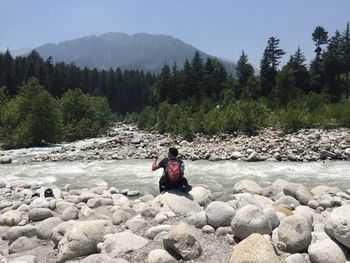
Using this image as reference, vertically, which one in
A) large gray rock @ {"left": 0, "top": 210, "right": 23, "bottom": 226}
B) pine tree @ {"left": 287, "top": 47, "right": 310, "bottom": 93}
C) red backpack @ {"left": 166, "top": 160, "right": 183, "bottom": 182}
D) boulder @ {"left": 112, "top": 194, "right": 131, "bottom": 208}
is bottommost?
boulder @ {"left": 112, "top": 194, "right": 131, "bottom": 208}

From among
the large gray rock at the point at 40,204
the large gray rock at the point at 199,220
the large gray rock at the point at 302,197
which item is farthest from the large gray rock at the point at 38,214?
the large gray rock at the point at 302,197

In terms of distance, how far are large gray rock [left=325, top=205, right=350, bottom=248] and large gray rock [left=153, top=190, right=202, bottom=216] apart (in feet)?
9.67

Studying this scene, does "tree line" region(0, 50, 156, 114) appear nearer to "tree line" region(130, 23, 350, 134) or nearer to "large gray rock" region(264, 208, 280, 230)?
"tree line" region(130, 23, 350, 134)

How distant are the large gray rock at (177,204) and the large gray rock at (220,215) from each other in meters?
1.19

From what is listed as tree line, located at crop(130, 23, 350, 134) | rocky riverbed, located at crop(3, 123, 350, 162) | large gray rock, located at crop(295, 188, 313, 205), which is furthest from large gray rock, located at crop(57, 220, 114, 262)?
tree line, located at crop(130, 23, 350, 134)

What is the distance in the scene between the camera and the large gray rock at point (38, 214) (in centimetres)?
831

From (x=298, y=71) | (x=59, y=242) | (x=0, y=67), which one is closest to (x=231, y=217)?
(x=59, y=242)

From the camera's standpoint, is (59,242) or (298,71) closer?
(59,242)

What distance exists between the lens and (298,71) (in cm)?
5422

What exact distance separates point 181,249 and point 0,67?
258 feet

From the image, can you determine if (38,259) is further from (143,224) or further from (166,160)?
(166,160)

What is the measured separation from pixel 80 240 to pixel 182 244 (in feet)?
5.76

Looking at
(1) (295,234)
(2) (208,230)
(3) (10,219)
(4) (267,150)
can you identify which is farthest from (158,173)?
(1) (295,234)

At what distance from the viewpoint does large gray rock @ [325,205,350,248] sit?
5363 millimetres
